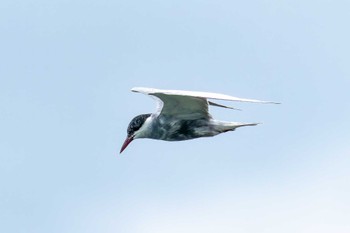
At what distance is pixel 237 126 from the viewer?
26406 millimetres

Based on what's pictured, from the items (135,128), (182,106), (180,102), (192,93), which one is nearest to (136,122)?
(135,128)

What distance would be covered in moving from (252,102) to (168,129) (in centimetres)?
493

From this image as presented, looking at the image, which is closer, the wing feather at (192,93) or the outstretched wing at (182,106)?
the wing feather at (192,93)

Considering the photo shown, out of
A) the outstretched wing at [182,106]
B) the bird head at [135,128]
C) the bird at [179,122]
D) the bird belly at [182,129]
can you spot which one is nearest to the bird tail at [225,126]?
the bird at [179,122]

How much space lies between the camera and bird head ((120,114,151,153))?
2736 centimetres

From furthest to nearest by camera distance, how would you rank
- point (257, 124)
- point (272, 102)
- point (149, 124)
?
point (149, 124), point (257, 124), point (272, 102)

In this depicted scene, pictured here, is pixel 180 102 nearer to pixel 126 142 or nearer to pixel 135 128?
pixel 135 128

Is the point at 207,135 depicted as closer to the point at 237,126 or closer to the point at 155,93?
the point at 237,126

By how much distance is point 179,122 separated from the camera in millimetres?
26719

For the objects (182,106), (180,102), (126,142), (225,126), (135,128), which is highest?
(180,102)

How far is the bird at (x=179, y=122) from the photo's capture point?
85.5 feet

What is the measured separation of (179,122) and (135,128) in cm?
139

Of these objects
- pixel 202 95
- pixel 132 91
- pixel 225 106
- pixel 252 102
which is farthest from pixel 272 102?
pixel 225 106

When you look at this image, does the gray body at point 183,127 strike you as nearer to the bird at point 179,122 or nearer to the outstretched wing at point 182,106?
the bird at point 179,122
